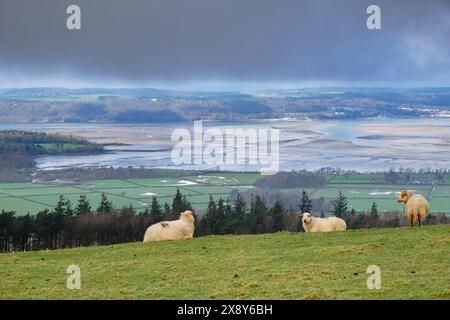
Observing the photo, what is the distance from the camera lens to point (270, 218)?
3559cm

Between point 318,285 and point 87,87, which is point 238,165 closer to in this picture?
point 87,87

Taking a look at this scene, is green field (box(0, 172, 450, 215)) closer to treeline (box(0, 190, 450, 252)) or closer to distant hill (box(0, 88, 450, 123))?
treeline (box(0, 190, 450, 252))

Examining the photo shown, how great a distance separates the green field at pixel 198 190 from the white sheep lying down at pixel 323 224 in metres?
21.7

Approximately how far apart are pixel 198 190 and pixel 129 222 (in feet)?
67.0

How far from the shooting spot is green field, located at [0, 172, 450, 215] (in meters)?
46.0

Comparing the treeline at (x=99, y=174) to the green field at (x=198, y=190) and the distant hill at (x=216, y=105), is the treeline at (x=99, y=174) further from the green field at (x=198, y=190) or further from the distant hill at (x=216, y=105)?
the distant hill at (x=216, y=105)

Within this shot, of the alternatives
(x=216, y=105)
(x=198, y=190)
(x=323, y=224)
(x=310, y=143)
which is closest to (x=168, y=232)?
(x=323, y=224)

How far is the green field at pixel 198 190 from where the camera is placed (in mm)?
46028

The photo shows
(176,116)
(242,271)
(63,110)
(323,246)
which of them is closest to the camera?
(242,271)

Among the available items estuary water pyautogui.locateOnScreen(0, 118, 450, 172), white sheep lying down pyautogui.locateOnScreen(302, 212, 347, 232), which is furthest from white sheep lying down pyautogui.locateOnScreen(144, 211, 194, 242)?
estuary water pyautogui.locateOnScreen(0, 118, 450, 172)

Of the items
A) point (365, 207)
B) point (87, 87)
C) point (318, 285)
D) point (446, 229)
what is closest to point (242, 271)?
point (318, 285)

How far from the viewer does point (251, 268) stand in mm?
14414

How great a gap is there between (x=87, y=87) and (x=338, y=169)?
29913 millimetres

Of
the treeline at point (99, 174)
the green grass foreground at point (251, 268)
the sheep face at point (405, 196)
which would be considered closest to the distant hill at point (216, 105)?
the treeline at point (99, 174)
